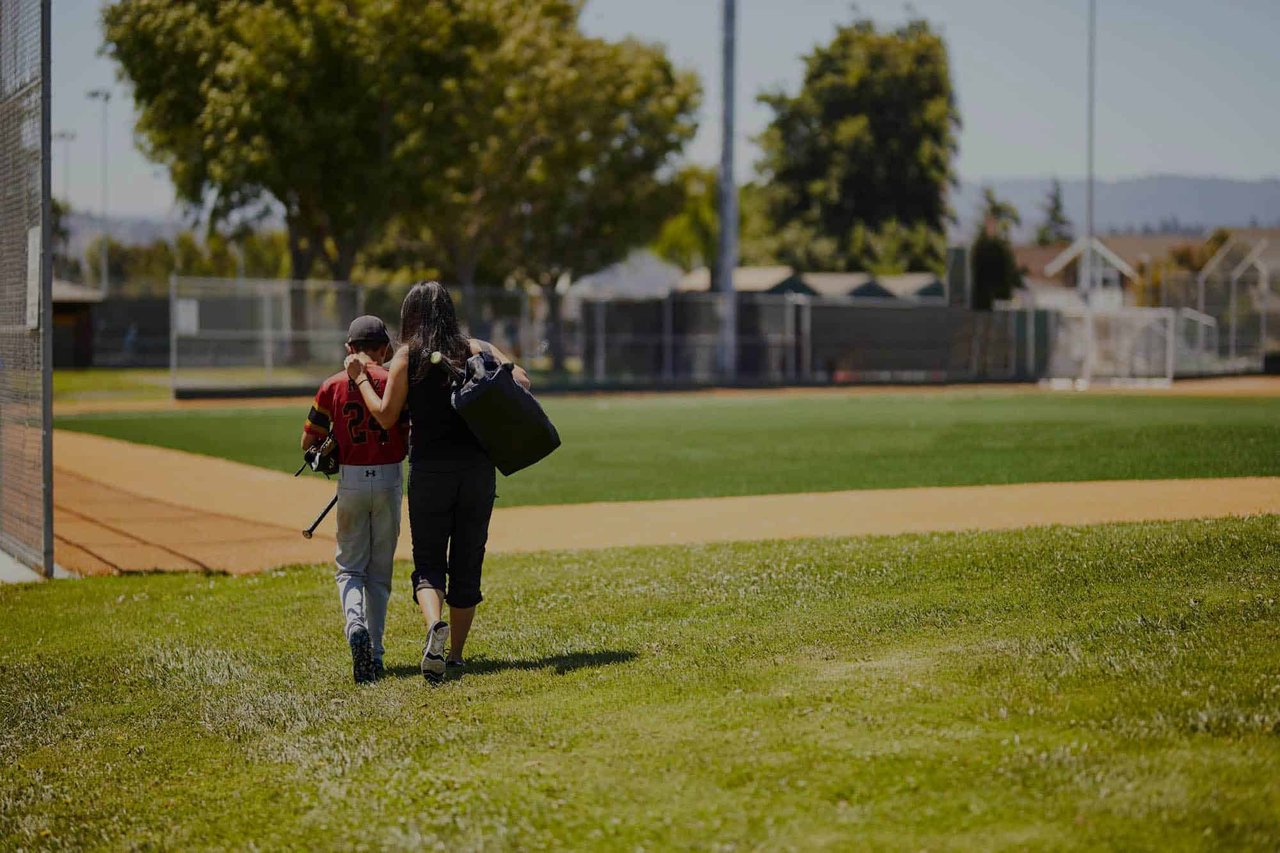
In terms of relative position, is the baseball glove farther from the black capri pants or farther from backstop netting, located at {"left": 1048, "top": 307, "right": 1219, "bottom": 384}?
backstop netting, located at {"left": 1048, "top": 307, "right": 1219, "bottom": 384}

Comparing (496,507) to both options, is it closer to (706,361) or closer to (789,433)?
(789,433)

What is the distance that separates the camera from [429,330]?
753 centimetres

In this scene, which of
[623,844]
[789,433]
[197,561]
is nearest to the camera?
[623,844]

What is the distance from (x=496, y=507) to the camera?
15531mm

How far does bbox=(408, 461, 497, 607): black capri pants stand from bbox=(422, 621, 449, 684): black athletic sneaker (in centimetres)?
31

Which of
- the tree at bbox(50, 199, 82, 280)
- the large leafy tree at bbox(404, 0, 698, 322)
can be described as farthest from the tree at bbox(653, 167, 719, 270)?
the tree at bbox(50, 199, 82, 280)

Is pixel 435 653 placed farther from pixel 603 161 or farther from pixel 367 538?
pixel 603 161

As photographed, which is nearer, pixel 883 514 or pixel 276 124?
pixel 883 514

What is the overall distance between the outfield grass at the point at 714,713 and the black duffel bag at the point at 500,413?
3.59 ft

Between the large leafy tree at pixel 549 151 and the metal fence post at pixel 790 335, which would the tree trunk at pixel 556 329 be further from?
the metal fence post at pixel 790 335

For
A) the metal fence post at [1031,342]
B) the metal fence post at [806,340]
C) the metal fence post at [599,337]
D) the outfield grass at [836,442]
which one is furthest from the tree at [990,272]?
the outfield grass at [836,442]

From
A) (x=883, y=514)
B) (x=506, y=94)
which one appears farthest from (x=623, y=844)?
(x=506, y=94)

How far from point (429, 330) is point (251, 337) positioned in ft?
100.0

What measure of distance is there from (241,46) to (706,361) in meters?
15.7
